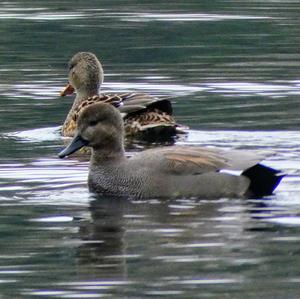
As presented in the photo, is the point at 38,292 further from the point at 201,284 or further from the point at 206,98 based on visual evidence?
the point at 206,98

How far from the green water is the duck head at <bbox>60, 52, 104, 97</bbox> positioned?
461 mm

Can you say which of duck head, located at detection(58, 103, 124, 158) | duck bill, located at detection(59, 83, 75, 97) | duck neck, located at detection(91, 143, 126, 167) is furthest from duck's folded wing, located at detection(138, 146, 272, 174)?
duck bill, located at detection(59, 83, 75, 97)

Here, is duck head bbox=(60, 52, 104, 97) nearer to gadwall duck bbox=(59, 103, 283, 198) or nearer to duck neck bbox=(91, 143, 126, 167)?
duck neck bbox=(91, 143, 126, 167)

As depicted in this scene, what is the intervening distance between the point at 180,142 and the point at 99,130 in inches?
123

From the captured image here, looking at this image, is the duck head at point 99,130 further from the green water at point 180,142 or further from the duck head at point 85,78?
the duck head at point 85,78

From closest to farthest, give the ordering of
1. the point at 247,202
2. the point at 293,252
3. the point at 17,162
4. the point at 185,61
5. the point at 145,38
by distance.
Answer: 1. the point at 293,252
2. the point at 247,202
3. the point at 17,162
4. the point at 185,61
5. the point at 145,38

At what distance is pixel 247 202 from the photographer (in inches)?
522

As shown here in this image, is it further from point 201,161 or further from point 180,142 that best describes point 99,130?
point 180,142

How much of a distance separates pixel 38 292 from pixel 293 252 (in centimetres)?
203

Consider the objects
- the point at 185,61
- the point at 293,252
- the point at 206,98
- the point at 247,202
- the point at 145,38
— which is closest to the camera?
the point at 293,252

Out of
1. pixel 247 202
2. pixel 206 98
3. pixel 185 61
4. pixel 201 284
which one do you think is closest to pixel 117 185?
pixel 247 202

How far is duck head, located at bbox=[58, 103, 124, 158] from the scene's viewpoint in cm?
1416

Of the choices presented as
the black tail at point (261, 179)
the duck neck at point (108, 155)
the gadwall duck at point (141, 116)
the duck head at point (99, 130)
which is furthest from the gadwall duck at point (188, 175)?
the gadwall duck at point (141, 116)

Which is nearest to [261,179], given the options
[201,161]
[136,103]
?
[201,161]
